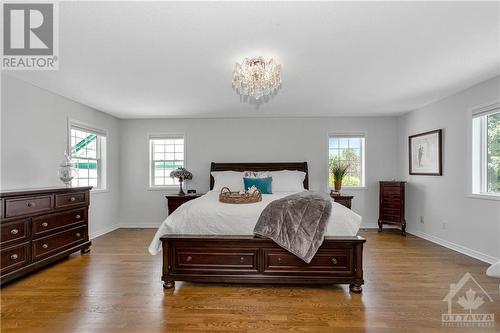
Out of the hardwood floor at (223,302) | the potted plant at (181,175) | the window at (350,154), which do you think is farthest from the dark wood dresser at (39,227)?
the window at (350,154)

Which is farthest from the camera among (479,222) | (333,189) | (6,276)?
(333,189)

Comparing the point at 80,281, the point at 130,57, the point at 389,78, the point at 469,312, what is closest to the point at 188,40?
the point at 130,57

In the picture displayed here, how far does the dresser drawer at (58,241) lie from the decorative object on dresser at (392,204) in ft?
17.2

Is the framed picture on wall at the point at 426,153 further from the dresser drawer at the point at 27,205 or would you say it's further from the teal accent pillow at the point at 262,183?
the dresser drawer at the point at 27,205

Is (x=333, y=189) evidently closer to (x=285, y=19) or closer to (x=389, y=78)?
(x=389, y=78)

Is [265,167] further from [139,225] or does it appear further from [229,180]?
[139,225]

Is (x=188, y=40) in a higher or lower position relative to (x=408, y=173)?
higher

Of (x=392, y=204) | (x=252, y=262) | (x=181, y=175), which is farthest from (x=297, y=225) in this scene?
(x=392, y=204)

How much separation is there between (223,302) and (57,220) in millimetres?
2489

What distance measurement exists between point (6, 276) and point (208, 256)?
2056mm

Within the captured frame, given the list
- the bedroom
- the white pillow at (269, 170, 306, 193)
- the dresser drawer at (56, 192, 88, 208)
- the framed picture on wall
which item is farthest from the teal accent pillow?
the framed picture on wall

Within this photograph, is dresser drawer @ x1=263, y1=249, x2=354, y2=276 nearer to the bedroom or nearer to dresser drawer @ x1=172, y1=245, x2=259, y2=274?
→ the bedroom

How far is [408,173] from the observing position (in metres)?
5.07

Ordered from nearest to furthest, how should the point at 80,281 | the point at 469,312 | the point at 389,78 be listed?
1. the point at 469,312
2. the point at 80,281
3. the point at 389,78
